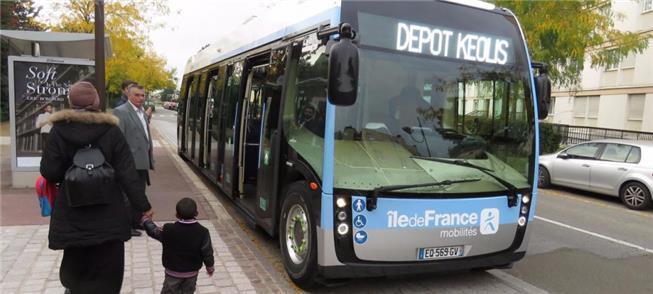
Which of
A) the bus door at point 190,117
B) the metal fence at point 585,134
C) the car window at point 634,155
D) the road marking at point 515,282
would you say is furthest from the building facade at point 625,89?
the road marking at point 515,282

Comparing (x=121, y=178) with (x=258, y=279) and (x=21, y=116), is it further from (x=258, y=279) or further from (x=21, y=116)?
(x=21, y=116)

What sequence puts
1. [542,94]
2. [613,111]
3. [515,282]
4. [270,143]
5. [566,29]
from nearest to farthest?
[542,94] < [515,282] < [270,143] < [566,29] < [613,111]

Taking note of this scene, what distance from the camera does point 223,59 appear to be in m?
8.76

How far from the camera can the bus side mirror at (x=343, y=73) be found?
12.4 ft

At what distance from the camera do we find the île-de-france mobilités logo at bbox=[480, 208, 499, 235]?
451cm

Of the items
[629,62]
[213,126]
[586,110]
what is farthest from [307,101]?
[586,110]

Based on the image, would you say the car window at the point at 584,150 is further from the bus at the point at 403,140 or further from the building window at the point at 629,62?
the building window at the point at 629,62

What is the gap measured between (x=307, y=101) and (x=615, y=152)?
9195 millimetres

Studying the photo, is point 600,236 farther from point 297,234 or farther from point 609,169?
point 297,234

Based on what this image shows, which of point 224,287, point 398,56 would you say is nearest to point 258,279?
point 224,287

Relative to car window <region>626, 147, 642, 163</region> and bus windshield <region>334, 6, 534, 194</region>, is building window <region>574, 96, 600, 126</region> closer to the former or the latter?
car window <region>626, 147, 642, 163</region>

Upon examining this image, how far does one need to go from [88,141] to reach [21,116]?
6743 millimetres

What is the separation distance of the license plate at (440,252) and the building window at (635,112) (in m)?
26.0

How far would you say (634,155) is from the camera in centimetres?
1048
